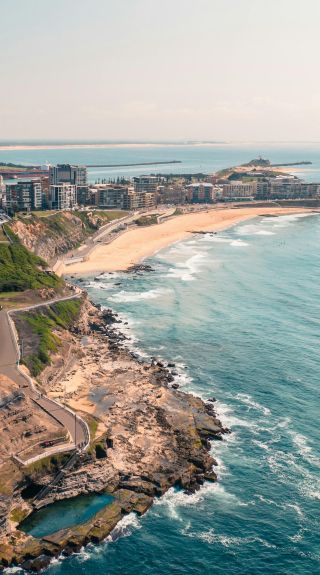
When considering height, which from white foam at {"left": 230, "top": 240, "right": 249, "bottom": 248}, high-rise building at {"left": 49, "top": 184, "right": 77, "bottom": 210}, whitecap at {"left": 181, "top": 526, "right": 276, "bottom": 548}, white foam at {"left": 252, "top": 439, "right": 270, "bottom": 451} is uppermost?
high-rise building at {"left": 49, "top": 184, "right": 77, "bottom": 210}

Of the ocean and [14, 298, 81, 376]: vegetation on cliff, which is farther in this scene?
[14, 298, 81, 376]: vegetation on cliff

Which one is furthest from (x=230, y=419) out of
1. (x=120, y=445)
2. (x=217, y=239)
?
(x=217, y=239)

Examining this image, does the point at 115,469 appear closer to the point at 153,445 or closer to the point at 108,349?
the point at 153,445

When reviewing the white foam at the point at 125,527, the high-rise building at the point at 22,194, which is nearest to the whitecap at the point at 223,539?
the white foam at the point at 125,527

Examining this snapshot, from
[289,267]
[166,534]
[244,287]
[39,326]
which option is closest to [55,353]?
[39,326]

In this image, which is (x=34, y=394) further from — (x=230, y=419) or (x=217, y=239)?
(x=217, y=239)

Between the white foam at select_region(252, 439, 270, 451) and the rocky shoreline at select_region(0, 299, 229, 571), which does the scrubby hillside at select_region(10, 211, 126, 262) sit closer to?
the rocky shoreline at select_region(0, 299, 229, 571)

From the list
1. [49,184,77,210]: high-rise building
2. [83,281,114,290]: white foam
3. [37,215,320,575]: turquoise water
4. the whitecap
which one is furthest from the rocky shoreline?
[49,184,77,210]: high-rise building
